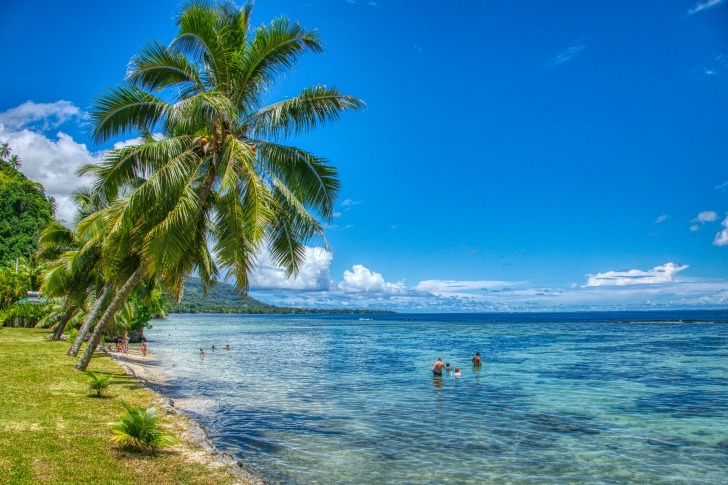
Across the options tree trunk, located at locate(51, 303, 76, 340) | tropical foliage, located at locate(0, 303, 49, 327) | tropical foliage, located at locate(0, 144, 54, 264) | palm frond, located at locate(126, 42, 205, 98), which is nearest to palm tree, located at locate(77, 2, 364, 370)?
palm frond, located at locate(126, 42, 205, 98)

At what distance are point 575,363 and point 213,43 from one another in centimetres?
3175

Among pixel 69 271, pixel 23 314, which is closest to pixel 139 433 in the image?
pixel 69 271

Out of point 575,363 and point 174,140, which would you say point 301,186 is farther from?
point 575,363

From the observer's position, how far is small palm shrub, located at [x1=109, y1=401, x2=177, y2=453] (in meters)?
8.81

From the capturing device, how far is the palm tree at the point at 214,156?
1305 cm

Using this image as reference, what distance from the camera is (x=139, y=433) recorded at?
28.9 feet

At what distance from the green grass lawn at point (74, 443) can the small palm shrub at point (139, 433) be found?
197 millimetres

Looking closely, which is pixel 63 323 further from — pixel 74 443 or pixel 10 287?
pixel 74 443

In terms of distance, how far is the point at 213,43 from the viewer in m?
14.2

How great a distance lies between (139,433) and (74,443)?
3.89ft

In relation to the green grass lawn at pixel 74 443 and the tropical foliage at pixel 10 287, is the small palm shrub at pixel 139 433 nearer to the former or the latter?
the green grass lawn at pixel 74 443

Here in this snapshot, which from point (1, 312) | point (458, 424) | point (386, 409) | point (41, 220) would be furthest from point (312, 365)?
point (41, 220)

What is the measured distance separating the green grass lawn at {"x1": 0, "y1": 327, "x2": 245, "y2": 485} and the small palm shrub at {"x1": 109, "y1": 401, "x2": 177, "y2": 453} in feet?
0.65

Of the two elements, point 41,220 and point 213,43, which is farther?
point 41,220
